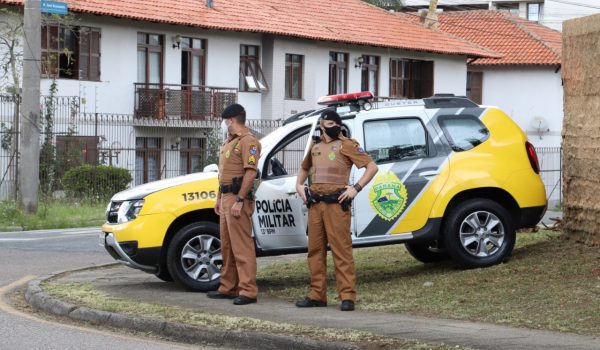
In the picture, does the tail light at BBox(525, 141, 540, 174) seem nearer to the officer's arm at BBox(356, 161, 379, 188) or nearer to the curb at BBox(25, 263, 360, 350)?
the officer's arm at BBox(356, 161, 379, 188)

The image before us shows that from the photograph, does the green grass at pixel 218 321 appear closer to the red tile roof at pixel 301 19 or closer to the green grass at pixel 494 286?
the green grass at pixel 494 286

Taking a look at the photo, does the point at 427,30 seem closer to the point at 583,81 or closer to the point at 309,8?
the point at 309,8

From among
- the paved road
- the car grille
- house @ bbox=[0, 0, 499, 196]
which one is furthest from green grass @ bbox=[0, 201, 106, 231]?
the car grille

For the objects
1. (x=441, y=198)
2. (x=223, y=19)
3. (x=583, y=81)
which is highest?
(x=223, y=19)

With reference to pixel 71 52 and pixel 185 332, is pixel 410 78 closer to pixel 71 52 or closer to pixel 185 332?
pixel 71 52

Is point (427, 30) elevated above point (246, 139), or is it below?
above

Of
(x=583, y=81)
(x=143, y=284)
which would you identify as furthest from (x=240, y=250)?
(x=583, y=81)

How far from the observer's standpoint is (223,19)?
3988cm

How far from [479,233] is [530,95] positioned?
4558cm

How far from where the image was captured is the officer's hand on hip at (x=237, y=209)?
37.6 ft

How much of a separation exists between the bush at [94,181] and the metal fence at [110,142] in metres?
0.37

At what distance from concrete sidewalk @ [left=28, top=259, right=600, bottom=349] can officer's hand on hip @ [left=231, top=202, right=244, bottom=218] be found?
858mm

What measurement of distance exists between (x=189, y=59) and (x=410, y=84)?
13.6 meters

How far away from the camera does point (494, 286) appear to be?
11852 millimetres
